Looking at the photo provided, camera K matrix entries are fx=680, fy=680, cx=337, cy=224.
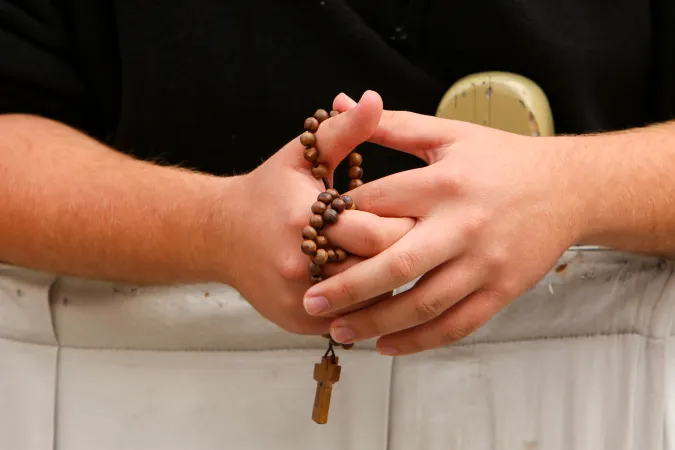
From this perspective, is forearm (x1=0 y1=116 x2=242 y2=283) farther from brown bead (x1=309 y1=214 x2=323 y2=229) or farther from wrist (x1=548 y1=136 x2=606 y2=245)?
wrist (x1=548 y1=136 x2=606 y2=245)

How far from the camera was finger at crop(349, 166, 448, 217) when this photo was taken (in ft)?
1.81

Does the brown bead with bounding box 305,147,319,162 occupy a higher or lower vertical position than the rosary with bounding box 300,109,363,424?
higher

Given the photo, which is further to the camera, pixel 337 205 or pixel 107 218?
pixel 107 218

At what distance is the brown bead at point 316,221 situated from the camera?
21.3 inches

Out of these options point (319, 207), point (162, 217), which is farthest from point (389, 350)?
point (162, 217)

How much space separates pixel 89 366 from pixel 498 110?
0.52 meters

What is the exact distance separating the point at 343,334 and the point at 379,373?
5.5 inches

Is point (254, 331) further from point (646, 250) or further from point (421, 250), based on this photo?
point (646, 250)

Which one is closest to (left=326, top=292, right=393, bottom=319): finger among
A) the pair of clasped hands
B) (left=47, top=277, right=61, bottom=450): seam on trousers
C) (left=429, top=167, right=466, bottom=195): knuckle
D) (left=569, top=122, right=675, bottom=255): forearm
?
A: the pair of clasped hands

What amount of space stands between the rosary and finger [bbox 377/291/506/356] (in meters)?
0.05

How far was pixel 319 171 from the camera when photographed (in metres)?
0.59

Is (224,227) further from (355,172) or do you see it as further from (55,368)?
(55,368)

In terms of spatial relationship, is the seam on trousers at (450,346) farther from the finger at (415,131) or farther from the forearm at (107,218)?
the finger at (415,131)

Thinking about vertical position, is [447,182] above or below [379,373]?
above
